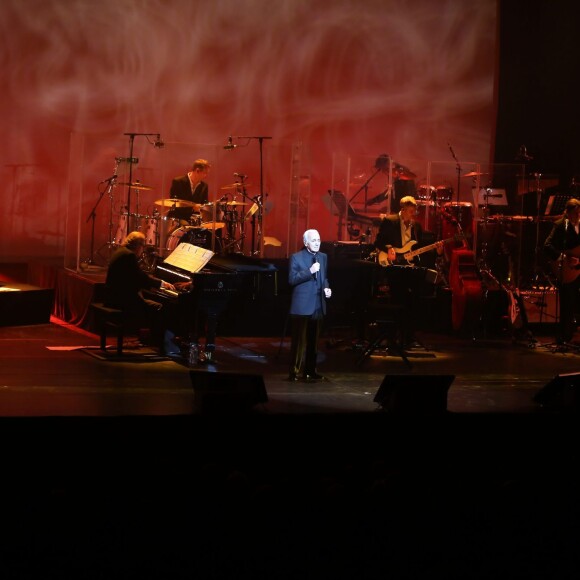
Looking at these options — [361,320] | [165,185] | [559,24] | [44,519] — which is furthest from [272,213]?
[44,519]

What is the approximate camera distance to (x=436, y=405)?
7754 mm

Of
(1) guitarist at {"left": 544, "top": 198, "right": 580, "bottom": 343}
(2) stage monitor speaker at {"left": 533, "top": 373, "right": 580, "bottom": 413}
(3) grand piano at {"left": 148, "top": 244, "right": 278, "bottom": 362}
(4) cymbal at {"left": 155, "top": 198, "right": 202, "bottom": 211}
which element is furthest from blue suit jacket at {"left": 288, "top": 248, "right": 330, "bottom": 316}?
(4) cymbal at {"left": 155, "top": 198, "right": 202, "bottom": 211}

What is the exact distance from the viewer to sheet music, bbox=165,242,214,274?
11.1m

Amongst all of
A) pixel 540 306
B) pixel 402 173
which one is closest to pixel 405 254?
pixel 540 306

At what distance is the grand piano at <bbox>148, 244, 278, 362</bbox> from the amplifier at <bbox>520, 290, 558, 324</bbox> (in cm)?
440

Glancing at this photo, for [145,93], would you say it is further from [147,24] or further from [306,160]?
[306,160]

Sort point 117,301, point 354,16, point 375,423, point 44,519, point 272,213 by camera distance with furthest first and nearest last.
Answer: point 354,16
point 272,213
point 117,301
point 375,423
point 44,519

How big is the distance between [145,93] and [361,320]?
5.42 meters

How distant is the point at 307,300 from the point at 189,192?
13.1 feet

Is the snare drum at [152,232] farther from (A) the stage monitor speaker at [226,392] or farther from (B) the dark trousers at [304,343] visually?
(A) the stage monitor speaker at [226,392]

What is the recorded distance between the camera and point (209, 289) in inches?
432

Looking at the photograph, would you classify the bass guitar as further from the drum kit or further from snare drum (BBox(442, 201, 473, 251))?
the drum kit

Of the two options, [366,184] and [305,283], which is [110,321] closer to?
[305,283]

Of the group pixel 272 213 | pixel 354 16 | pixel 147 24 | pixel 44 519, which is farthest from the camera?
pixel 354 16
